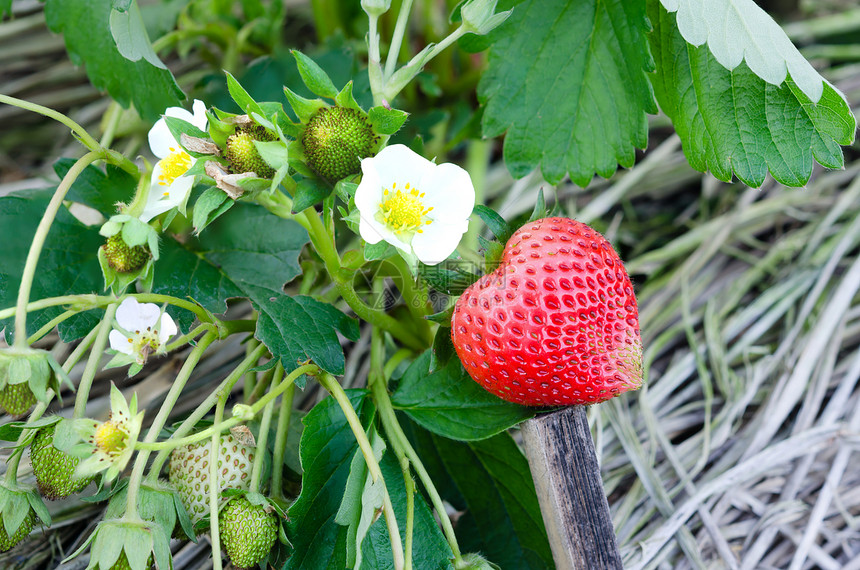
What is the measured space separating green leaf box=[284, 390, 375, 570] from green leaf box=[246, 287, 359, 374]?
0.06 meters

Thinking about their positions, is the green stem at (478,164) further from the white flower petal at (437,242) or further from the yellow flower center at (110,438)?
the yellow flower center at (110,438)

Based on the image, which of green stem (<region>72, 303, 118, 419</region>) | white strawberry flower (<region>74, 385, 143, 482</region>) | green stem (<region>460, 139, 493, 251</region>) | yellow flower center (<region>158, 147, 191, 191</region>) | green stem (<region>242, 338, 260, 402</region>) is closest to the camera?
white strawberry flower (<region>74, 385, 143, 482</region>)

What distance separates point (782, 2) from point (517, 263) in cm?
144

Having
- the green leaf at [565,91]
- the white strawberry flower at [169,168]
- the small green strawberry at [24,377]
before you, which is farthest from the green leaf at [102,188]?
the green leaf at [565,91]

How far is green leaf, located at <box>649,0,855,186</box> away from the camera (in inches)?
34.4

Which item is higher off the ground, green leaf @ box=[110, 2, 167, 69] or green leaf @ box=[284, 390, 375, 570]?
green leaf @ box=[110, 2, 167, 69]

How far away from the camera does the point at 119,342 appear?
0.74 m

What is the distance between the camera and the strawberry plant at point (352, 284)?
700mm

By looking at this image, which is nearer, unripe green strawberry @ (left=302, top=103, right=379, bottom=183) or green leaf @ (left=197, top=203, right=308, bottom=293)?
unripe green strawberry @ (left=302, top=103, right=379, bottom=183)

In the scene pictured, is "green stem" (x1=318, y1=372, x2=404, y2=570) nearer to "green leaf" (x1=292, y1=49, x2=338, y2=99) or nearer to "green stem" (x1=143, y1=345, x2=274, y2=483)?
"green stem" (x1=143, y1=345, x2=274, y2=483)

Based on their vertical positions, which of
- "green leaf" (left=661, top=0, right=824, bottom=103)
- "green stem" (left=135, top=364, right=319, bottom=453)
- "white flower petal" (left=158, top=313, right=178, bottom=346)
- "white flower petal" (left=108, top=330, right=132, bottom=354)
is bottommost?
"green stem" (left=135, top=364, right=319, bottom=453)

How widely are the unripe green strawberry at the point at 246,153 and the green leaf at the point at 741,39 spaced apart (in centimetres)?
50

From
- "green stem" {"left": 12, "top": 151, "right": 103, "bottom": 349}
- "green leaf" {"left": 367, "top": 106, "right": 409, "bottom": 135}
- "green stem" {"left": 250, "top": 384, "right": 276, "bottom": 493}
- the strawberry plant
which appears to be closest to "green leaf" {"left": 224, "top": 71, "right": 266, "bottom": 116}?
the strawberry plant

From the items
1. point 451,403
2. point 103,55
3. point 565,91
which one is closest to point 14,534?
point 451,403
